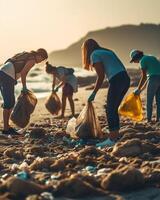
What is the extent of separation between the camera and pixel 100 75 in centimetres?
898

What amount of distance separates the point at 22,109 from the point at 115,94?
2.67 m

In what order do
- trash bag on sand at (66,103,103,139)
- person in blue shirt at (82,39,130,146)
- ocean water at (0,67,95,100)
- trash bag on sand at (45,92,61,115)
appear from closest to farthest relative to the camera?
1. person in blue shirt at (82,39,130,146)
2. trash bag on sand at (66,103,103,139)
3. trash bag on sand at (45,92,61,115)
4. ocean water at (0,67,95,100)

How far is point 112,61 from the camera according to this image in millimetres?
9016

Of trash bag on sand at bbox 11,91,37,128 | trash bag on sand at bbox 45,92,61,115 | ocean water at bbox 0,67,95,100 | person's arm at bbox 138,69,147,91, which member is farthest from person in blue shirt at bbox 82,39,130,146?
ocean water at bbox 0,67,95,100

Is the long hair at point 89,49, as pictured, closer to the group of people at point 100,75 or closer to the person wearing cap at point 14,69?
the group of people at point 100,75

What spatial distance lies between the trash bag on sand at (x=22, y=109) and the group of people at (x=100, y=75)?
18cm

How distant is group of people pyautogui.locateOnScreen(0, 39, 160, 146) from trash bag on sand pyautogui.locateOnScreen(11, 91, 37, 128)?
0.60ft

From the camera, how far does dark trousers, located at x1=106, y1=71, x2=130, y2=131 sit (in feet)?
29.9

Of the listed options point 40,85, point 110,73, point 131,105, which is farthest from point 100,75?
point 40,85

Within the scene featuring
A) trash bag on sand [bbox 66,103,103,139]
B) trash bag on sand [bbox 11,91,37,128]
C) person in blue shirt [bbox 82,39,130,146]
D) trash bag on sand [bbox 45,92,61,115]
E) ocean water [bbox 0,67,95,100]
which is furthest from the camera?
ocean water [bbox 0,67,95,100]

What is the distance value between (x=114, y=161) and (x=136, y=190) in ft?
4.49

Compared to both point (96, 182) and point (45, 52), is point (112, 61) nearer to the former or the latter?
point (45, 52)

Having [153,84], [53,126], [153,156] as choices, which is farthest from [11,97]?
[153,156]

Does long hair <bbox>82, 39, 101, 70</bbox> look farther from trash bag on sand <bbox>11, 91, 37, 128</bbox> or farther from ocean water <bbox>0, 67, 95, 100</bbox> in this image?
ocean water <bbox>0, 67, 95, 100</bbox>
